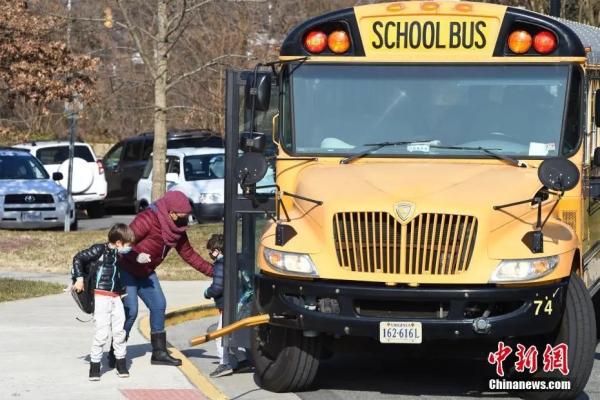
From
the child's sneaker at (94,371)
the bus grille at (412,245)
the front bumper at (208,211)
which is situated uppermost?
the bus grille at (412,245)

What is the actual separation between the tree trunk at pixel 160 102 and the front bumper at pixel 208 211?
177cm

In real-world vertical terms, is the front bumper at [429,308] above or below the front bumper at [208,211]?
above

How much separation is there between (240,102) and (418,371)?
262 cm

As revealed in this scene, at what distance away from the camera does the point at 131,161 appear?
33.8 metres

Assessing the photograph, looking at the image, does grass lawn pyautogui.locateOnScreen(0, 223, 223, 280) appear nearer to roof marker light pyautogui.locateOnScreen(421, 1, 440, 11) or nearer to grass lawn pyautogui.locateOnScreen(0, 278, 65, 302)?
grass lawn pyautogui.locateOnScreen(0, 278, 65, 302)

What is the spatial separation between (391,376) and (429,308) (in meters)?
1.92

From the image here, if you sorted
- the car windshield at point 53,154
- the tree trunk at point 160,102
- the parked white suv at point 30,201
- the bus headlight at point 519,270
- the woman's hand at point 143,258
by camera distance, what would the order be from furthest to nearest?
1. the car windshield at point 53,154
2. the parked white suv at point 30,201
3. the tree trunk at point 160,102
4. the woman's hand at point 143,258
5. the bus headlight at point 519,270

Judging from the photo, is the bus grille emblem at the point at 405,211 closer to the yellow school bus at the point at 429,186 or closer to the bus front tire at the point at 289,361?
the yellow school bus at the point at 429,186

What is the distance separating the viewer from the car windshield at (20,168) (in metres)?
26.4

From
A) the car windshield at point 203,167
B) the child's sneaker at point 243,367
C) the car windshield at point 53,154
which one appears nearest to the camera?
the child's sneaker at point 243,367

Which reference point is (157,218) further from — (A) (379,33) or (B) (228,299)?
(A) (379,33)

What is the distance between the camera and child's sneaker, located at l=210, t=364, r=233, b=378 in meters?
10.7

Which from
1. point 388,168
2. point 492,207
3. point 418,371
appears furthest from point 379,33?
point 418,371

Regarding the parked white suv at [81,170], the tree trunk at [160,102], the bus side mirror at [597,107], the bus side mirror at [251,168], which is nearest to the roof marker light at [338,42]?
the bus side mirror at [251,168]
